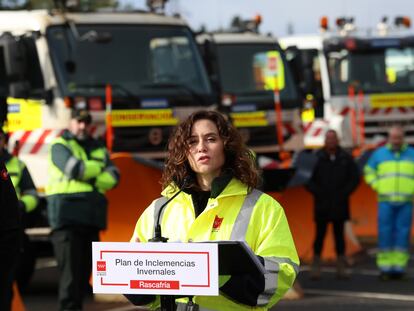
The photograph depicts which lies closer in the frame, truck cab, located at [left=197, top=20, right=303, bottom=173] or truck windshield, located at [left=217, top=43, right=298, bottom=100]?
truck cab, located at [left=197, top=20, right=303, bottom=173]

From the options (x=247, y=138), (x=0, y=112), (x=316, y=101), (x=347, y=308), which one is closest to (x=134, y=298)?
(x=0, y=112)

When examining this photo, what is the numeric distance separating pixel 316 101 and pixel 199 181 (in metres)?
14.6

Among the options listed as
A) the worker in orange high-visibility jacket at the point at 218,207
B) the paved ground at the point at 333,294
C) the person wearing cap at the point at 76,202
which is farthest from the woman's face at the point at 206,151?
the paved ground at the point at 333,294

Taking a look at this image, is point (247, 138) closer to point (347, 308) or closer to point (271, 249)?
point (347, 308)

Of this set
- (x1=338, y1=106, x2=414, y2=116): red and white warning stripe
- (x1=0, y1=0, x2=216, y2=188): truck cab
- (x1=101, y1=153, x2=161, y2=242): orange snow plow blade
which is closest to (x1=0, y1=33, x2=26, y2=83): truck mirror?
(x1=0, y1=0, x2=216, y2=188): truck cab

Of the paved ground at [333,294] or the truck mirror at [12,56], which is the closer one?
the paved ground at [333,294]

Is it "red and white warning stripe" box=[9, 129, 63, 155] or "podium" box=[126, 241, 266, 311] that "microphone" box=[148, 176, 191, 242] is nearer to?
"podium" box=[126, 241, 266, 311]

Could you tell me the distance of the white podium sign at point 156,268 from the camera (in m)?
4.39

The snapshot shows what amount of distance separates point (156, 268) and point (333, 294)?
29.7 ft

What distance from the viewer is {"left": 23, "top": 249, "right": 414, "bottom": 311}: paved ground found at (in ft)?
40.0

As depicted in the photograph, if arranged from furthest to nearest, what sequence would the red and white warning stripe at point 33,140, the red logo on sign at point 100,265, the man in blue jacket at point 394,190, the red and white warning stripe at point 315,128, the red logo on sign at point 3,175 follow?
the red and white warning stripe at point 315,128 → the man in blue jacket at point 394,190 → the red and white warning stripe at point 33,140 → the red logo on sign at point 3,175 → the red logo on sign at point 100,265

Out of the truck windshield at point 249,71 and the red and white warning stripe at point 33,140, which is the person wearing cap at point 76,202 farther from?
the truck windshield at point 249,71

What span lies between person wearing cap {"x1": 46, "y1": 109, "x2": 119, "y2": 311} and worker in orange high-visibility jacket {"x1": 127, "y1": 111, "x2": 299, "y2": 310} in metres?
6.06

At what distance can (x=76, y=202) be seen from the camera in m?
11.1
